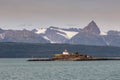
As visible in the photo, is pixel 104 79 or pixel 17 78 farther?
pixel 17 78

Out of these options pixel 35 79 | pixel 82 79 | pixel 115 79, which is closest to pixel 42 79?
pixel 35 79

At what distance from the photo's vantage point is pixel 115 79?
→ 253ft

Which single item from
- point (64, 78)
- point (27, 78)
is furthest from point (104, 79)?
point (27, 78)

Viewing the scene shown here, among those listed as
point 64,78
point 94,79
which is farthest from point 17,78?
point 94,79

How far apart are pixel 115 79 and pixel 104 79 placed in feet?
6.11

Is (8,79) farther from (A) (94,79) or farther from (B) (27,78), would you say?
(A) (94,79)

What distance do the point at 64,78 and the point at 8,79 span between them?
393 inches

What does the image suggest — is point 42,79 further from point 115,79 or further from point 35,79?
point 115,79

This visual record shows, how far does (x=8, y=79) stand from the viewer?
80438 millimetres

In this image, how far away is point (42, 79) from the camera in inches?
3140

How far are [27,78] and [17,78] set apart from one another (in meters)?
1.94

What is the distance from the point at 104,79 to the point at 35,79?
12.1 m

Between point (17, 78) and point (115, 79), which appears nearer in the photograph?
point (115, 79)

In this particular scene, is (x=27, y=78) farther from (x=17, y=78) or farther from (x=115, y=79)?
(x=115, y=79)
